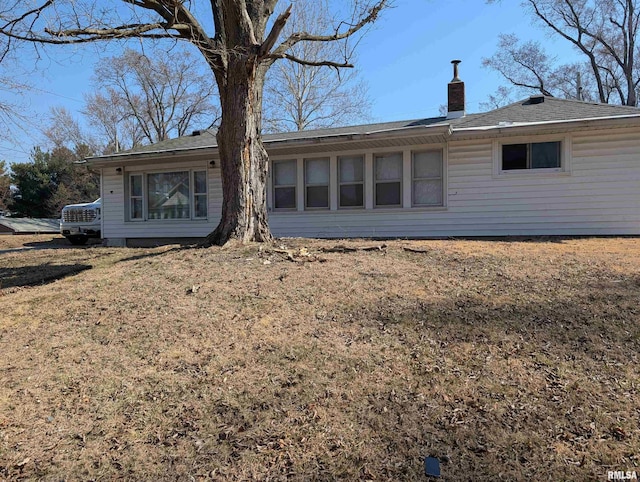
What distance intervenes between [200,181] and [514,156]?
Result: 8.53 metres

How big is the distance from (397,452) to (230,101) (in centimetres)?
625

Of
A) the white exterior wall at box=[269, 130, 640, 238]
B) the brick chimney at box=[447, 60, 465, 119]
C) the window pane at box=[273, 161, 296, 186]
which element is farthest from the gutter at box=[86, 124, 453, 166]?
the brick chimney at box=[447, 60, 465, 119]

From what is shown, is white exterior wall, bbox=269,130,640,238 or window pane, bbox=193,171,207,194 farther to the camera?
window pane, bbox=193,171,207,194

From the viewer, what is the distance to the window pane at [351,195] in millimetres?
11562

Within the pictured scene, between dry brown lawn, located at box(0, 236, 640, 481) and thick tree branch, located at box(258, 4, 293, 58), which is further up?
thick tree branch, located at box(258, 4, 293, 58)

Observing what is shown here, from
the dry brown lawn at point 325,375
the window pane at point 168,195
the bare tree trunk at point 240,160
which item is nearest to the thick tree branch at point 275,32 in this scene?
the bare tree trunk at point 240,160

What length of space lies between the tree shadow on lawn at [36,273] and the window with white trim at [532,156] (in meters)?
9.14

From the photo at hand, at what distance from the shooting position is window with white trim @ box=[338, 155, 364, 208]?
11.5 m

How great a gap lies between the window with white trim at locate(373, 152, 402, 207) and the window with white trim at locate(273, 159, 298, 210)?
7.60 feet

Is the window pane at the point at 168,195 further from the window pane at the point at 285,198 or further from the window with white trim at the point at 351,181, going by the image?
the window with white trim at the point at 351,181

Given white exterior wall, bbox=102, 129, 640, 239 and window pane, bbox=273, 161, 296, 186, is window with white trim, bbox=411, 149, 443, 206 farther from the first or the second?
window pane, bbox=273, 161, 296, 186

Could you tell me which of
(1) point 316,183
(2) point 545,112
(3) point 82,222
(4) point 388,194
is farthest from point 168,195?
(2) point 545,112

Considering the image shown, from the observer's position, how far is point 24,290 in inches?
238

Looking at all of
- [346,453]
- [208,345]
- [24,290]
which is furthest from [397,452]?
[24,290]
